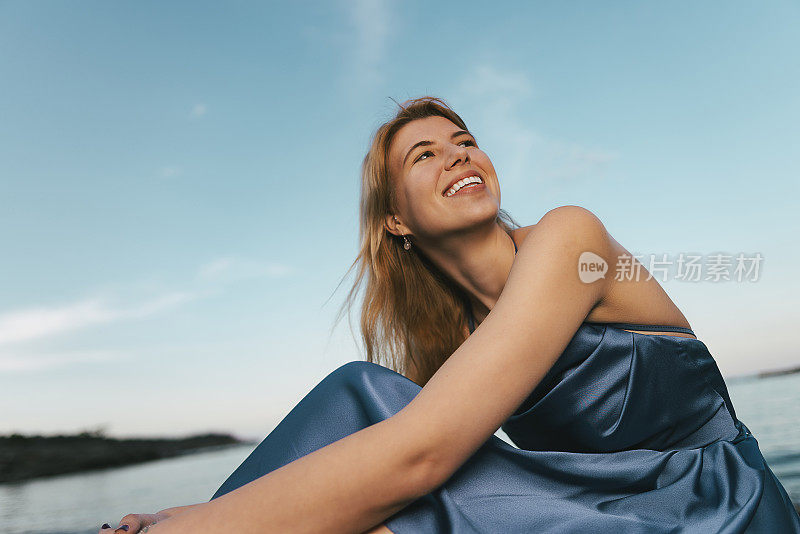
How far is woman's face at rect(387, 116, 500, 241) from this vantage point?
2.13m

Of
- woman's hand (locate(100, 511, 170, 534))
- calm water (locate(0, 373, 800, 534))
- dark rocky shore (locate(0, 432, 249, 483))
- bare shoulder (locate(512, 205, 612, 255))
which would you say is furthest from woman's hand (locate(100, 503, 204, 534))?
dark rocky shore (locate(0, 432, 249, 483))

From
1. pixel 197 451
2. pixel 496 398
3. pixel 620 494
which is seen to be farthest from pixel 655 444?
pixel 197 451

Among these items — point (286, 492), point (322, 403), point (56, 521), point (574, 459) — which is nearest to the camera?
point (286, 492)

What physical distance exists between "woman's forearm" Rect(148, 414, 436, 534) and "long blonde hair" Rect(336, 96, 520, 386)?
1.50 metres

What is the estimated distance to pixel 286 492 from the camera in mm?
1119

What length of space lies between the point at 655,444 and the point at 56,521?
571 cm

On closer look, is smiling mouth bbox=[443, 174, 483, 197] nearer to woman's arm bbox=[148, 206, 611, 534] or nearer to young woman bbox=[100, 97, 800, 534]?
young woman bbox=[100, 97, 800, 534]

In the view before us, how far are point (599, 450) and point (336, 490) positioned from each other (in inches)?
37.5

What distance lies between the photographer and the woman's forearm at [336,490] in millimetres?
1105

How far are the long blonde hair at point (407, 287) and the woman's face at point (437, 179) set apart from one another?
12 cm

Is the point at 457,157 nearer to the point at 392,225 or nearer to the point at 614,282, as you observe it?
the point at 392,225

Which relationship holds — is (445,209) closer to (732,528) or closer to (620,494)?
(620,494)

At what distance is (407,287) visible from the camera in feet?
8.78

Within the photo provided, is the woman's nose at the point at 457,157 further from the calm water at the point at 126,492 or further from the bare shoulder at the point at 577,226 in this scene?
the calm water at the point at 126,492
